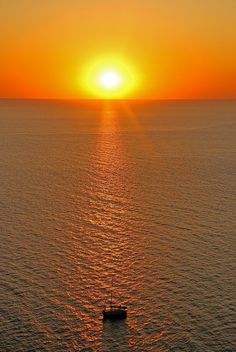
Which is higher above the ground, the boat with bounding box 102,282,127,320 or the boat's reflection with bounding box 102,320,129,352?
the boat with bounding box 102,282,127,320

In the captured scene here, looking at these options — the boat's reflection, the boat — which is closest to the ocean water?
the boat's reflection

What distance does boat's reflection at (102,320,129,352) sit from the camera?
59172 mm

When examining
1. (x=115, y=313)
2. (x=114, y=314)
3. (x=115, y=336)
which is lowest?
(x=115, y=336)

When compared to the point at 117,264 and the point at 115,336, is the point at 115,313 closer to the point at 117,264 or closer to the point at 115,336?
the point at 115,336

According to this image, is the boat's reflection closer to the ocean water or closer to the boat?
the ocean water

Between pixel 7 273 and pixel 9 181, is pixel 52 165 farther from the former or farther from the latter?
pixel 7 273

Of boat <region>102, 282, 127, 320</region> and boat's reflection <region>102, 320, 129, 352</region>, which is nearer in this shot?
boat's reflection <region>102, 320, 129, 352</region>

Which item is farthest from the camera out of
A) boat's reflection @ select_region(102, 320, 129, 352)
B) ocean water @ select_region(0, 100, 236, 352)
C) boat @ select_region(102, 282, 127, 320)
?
boat @ select_region(102, 282, 127, 320)

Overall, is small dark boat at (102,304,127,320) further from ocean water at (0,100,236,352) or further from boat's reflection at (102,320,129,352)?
ocean water at (0,100,236,352)

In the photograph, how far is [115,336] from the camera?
6178 cm

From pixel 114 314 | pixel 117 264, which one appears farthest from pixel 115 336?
pixel 117 264

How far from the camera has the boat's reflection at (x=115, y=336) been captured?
59.2 m

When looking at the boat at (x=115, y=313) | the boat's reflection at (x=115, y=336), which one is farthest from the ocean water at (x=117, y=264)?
the boat at (x=115, y=313)

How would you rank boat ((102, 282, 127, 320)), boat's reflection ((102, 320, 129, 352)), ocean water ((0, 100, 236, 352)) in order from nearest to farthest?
1. boat's reflection ((102, 320, 129, 352))
2. ocean water ((0, 100, 236, 352))
3. boat ((102, 282, 127, 320))
